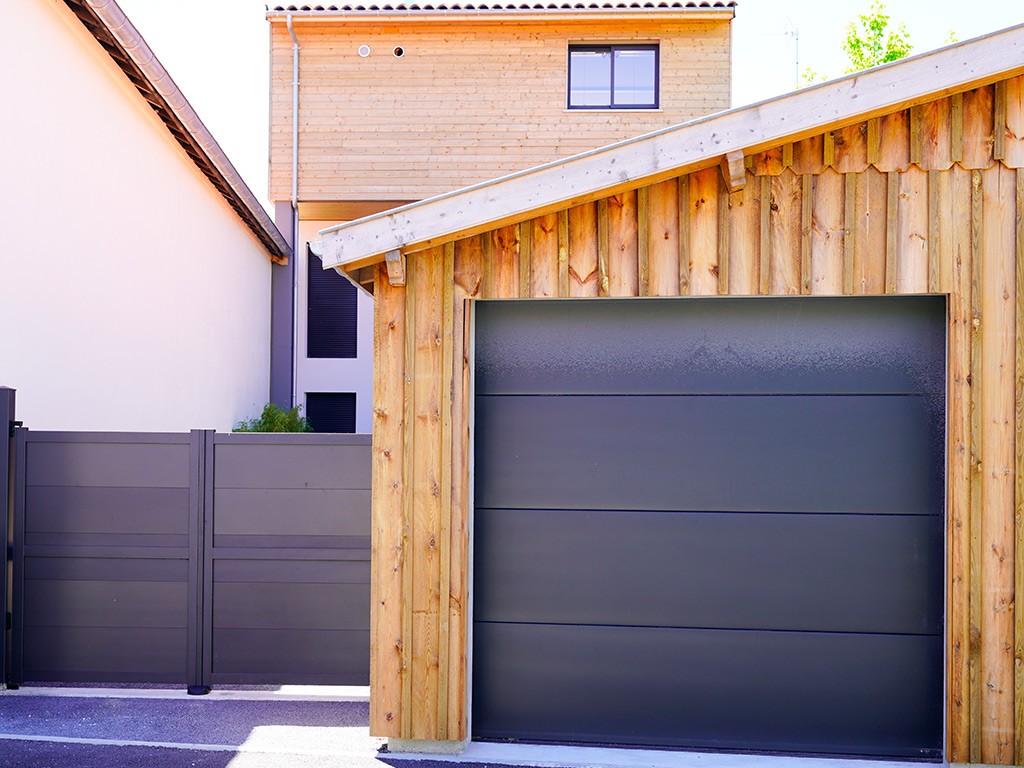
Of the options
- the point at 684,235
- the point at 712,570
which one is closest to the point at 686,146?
the point at 684,235

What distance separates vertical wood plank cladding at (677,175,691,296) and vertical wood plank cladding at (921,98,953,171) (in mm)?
1278

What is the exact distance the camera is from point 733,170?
512 centimetres

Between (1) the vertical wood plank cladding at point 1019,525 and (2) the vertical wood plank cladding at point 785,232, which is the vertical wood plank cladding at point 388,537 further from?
(1) the vertical wood plank cladding at point 1019,525

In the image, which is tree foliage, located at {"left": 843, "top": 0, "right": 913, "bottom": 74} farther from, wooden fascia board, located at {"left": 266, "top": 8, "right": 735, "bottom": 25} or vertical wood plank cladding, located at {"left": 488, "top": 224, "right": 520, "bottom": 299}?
vertical wood plank cladding, located at {"left": 488, "top": 224, "right": 520, "bottom": 299}

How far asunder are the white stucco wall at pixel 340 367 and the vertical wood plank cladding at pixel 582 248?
1102cm

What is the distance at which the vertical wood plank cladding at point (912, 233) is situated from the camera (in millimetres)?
5133

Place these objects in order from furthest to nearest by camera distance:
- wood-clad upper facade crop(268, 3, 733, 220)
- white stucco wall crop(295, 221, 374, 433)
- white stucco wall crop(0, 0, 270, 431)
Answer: white stucco wall crop(295, 221, 374, 433), wood-clad upper facade crop(268, 3, 733, 220), white stucco wall crop(0, 0, 270, 431)

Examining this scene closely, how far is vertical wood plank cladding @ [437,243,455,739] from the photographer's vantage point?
5.39m

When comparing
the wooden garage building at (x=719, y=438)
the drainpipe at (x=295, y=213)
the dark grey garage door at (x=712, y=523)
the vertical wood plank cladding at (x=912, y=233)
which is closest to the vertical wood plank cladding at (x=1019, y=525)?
the wooden garage building at (x=719, y=438)

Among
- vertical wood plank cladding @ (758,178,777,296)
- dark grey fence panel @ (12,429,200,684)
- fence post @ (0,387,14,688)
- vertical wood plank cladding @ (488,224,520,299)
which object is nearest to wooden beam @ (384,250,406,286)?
vertical wood plank cladding @ (488,224,520,299)

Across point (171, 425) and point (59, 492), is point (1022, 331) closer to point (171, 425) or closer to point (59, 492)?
point (59, 492)

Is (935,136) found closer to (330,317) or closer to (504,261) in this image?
(504,261)

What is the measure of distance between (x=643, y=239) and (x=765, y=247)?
0.67 meters

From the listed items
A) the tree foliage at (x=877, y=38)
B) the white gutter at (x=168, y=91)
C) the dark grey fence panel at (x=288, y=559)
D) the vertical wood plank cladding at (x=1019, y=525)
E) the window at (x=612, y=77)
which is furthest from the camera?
the tree foliage at (x=877, y=38)
